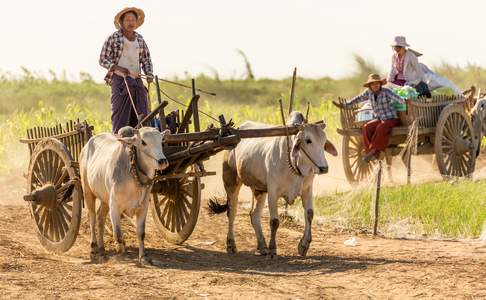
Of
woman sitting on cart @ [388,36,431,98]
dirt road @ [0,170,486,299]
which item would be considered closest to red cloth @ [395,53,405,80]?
woman sitting on cart @ [388,36,431,98]

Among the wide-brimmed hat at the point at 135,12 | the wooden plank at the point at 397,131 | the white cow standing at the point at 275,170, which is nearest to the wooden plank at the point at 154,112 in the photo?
the white cow standing at the point at 275,170

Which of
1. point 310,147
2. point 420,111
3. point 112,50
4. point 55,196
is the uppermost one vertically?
point 112,50

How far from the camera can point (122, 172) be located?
841 centimetres

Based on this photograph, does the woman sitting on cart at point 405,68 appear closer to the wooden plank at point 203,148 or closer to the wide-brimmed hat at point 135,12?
the wide-brimmed hat at point 135,12

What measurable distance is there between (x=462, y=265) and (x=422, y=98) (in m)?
5.56

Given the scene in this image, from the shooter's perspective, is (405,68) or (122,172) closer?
(122,172)

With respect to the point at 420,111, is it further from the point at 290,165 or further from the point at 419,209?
the point at 290,165

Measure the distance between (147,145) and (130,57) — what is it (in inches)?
68.9

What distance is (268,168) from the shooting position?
897 centimetres

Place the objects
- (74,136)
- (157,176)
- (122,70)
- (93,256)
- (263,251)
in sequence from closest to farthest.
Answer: (157,176) → (93,256) → (263,251) → (122,70) → (74,136)

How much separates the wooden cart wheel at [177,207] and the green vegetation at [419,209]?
235 cm

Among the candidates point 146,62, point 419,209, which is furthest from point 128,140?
point 419,209

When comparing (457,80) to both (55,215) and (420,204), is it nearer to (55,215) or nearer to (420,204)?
(420,204)

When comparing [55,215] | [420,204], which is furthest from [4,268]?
[420,204]
